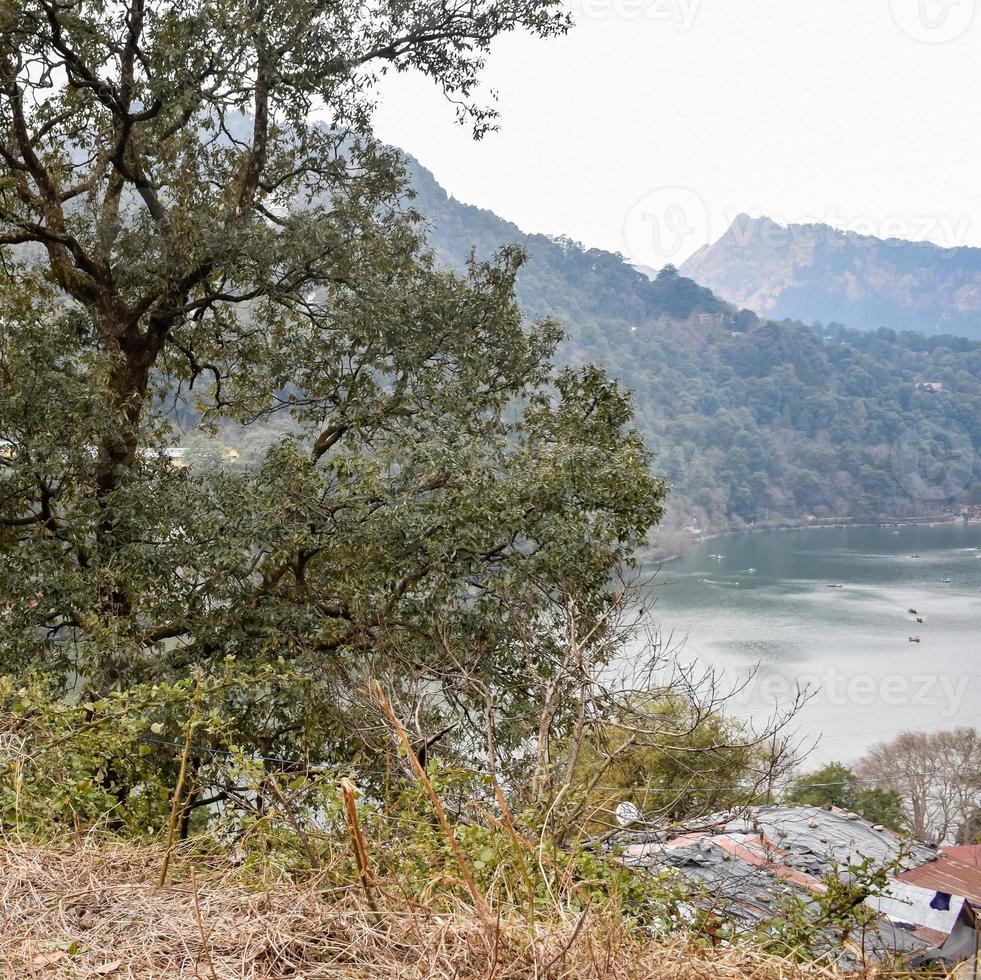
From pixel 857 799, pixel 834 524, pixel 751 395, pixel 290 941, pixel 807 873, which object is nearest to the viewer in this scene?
pixel 290 941

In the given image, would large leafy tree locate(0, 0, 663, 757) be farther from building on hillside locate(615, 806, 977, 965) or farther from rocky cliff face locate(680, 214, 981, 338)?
rocky cliff face locate(680, 214, 981, 338)

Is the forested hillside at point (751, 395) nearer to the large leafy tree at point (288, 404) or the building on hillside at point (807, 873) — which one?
the building on hillside at point (807, 873)

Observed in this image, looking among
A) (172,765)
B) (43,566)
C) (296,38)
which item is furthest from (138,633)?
(296,38)

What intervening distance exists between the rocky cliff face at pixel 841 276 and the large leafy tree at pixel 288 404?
153 meters

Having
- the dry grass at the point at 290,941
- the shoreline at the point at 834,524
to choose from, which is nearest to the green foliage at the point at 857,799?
the dry grass at the point at 290,941

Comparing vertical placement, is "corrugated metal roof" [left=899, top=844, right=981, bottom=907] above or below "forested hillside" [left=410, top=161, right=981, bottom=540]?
below

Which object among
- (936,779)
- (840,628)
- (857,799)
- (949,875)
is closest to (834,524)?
(840,628)

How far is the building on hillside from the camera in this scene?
8.71 feet

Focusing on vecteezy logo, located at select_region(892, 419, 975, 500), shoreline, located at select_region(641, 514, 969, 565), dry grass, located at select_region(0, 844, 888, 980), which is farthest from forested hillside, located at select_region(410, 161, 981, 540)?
dry grass, located at select_region(0, 844, 888, 980)

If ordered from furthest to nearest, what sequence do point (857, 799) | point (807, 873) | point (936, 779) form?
point (936, 779) < point (857, 799) < point (807, 873)

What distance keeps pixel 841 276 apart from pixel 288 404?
Result: 167 metres

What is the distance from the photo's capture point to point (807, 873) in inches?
249

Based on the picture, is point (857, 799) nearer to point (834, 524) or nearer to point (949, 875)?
point (949, 875)

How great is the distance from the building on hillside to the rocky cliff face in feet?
493
